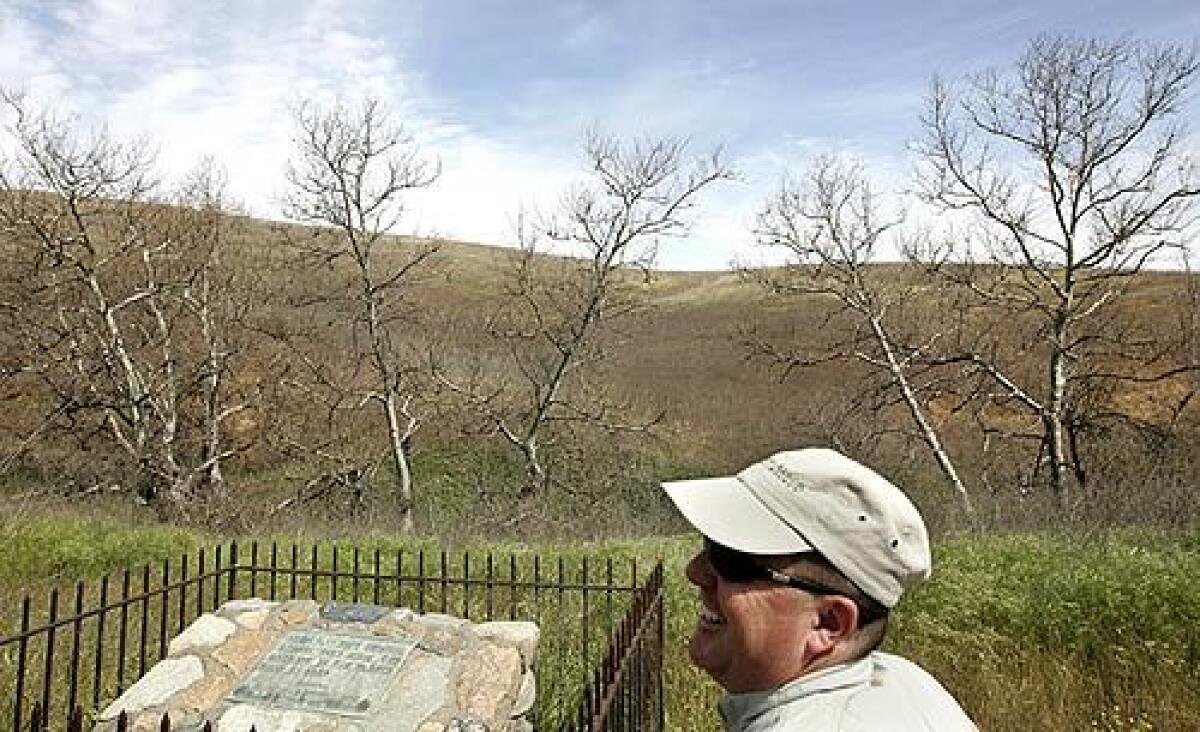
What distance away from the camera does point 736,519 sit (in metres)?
1.72

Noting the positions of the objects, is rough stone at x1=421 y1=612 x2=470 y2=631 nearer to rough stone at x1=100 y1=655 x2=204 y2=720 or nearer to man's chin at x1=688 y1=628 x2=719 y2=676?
rough stone at x1=100 y1=655 x2=204 y2=720

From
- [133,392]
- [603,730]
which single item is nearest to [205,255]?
[133,392]

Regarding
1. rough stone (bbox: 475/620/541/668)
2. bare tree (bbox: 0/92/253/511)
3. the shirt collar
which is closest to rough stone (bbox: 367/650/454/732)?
rough stone (bbox: 475/620/541/668)

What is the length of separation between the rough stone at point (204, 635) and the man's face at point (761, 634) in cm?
495

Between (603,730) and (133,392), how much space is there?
1914 centimetres

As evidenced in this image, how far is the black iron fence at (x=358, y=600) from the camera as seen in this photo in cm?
523

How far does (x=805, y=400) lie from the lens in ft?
111

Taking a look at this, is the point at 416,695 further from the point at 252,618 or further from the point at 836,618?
the point at 836,618

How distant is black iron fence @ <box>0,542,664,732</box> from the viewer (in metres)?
5.23

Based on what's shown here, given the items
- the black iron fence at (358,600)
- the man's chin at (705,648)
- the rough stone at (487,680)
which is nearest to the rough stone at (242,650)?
the black iron fence at (358,600)

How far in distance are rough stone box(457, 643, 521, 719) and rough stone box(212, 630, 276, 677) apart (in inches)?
50.7

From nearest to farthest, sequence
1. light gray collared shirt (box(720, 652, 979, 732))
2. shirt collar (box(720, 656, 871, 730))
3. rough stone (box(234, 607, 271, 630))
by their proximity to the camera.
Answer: light gray collared shirt (box(720, 652, 979, 732)) < shirt collar (box(720, 656, 871, 730)) < rough stone (box(234, 607, 271, 630))

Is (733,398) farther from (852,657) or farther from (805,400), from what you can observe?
(852,657)

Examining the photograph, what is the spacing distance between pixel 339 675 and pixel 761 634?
4337 millimetres
